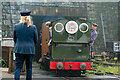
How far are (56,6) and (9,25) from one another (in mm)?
2870

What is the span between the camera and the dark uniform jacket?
635cm

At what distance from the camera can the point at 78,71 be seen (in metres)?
10.3

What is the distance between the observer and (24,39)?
643 cm

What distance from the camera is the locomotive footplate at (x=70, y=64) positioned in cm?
957

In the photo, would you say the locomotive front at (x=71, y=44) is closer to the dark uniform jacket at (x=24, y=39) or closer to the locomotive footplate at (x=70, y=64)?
the locomotive footplate at (x=70, y=64)

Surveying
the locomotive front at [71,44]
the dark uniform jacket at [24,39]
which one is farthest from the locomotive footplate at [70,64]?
the dark uniform jacket at [24,39]

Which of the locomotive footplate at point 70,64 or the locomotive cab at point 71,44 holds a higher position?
the locomotive cab at point 71,44

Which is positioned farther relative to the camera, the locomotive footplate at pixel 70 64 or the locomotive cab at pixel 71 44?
the locomotive cab at pixel 71 44

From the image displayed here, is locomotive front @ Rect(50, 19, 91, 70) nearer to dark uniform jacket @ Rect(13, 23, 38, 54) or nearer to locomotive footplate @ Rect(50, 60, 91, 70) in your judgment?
locomotive footplate @ Rect(50, 60, 91, 70)

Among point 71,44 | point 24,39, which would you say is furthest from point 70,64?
point 24,39

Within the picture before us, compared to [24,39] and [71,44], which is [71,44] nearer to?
[71,44]

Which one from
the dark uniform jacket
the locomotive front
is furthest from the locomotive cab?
the dark uniform jacket

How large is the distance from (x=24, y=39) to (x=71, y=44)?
3570 mm

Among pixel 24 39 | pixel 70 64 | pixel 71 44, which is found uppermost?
pixel 24 39
